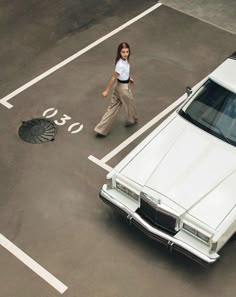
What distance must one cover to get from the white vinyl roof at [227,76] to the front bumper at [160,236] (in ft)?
8.50

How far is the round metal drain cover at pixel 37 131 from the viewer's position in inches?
449

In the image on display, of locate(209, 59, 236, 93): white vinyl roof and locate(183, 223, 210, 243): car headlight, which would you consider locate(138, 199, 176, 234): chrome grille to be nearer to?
locate(183, 223, 210, 243): car headlight

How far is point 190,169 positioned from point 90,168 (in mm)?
2183

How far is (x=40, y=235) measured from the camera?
9.72 m

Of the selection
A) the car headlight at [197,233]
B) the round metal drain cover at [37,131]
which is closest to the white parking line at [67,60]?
the round metal drain cover at [37,131]

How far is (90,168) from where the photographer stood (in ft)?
35.4

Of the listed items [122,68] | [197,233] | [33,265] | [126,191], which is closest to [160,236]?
[197,233]

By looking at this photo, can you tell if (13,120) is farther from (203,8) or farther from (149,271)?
(203,8)

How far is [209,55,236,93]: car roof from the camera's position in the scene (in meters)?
9.95

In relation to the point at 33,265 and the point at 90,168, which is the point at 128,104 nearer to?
the point at 90,168

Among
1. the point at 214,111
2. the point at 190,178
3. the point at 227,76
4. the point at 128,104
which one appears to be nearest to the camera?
the point at 190,178

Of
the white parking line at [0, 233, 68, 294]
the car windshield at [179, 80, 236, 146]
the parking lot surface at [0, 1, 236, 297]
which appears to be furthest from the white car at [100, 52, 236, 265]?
the white parking line at [0, 233, 68, 294]

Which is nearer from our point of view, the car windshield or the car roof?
the car windshield

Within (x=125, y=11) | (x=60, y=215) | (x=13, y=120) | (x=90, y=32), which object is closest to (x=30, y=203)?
(x=60, y=215)
